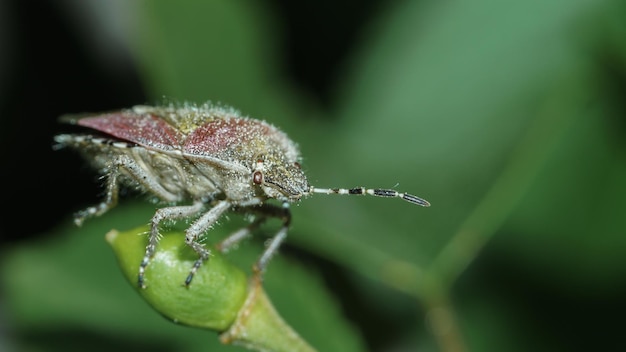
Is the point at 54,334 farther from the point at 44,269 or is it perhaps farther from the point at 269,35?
the point at 269,35

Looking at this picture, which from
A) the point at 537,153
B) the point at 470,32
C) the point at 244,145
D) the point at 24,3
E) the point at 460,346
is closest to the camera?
the point at 244,145

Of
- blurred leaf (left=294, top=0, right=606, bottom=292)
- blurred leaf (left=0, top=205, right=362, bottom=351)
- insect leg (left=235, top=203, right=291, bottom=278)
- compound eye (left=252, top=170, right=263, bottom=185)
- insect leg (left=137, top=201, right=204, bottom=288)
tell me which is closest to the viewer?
insect leg (left=137, top=201, right=204, bottom=288)

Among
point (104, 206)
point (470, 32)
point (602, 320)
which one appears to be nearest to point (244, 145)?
point (104, 206)

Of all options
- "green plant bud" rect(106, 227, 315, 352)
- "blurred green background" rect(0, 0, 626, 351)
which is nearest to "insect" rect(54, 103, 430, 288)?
"green plant bud" rect(106, 227, 315, 352)

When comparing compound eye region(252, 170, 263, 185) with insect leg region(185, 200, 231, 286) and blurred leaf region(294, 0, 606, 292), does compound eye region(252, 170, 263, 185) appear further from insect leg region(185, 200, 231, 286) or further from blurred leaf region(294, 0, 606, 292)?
blurred leaf region(294, 0, 606, 292)

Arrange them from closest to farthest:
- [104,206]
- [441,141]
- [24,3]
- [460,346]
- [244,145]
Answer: [244,145] < [104,206] < [460,346] < [441,141] < [24,3]

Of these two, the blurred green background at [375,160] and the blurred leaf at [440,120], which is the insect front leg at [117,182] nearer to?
the blurred green background at [375,160]

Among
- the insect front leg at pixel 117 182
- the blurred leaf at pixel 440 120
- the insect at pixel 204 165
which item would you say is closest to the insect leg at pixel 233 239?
the insect at pixel 204 165
